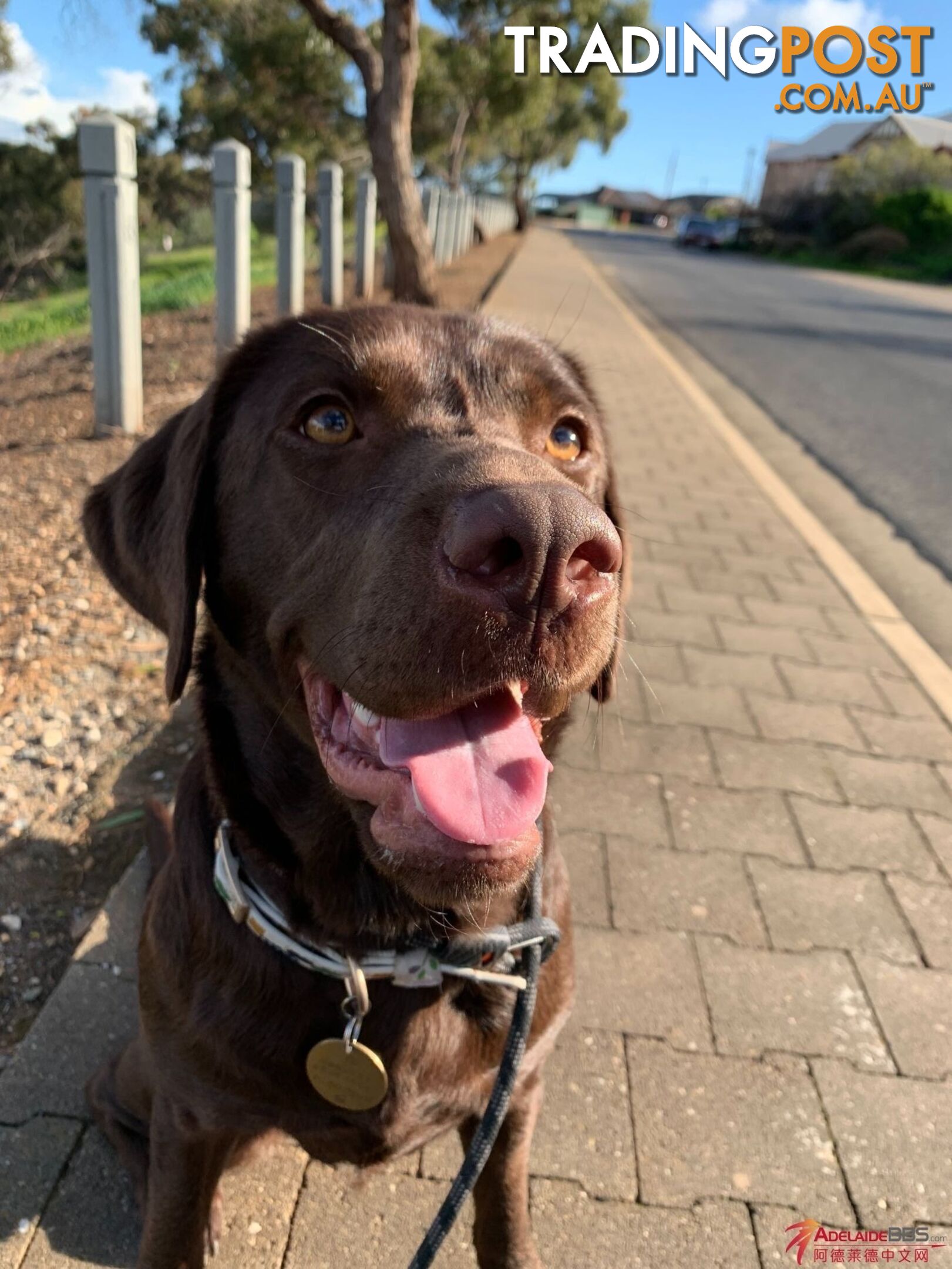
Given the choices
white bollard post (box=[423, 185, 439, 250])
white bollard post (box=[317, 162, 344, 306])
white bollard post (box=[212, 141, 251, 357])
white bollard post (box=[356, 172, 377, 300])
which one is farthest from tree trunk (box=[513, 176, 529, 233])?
white bollard post (box=[212, 141, 251, 357])

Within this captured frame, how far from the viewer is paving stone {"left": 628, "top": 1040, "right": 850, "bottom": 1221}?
→ 2.00 metres

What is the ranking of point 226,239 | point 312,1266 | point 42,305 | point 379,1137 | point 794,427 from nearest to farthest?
point 379,1137 → point 312,1266 → point 226,239 → point 794,427 → point 42,305

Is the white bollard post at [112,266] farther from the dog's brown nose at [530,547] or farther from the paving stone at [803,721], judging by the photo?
the dog's brown nose at [530,547]

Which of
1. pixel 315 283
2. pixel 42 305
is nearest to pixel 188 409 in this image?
pixel 315 283

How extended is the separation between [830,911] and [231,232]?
20.5 feet

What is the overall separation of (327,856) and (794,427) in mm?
8054

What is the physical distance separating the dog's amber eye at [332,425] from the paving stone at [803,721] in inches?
98.1

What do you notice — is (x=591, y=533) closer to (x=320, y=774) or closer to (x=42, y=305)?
(x=320, y=774)

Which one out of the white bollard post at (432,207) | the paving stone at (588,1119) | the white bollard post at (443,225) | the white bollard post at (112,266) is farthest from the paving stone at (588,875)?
the white bollard post at (443,225)

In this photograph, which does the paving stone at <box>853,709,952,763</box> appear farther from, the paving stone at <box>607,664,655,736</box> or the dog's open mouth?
the dog's open mouth

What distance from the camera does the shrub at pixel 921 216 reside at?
42.2 meters

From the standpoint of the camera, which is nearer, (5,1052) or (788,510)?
(5,1052)

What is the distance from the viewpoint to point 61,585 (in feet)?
13.1

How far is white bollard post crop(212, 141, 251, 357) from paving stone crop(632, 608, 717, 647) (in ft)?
12.9
